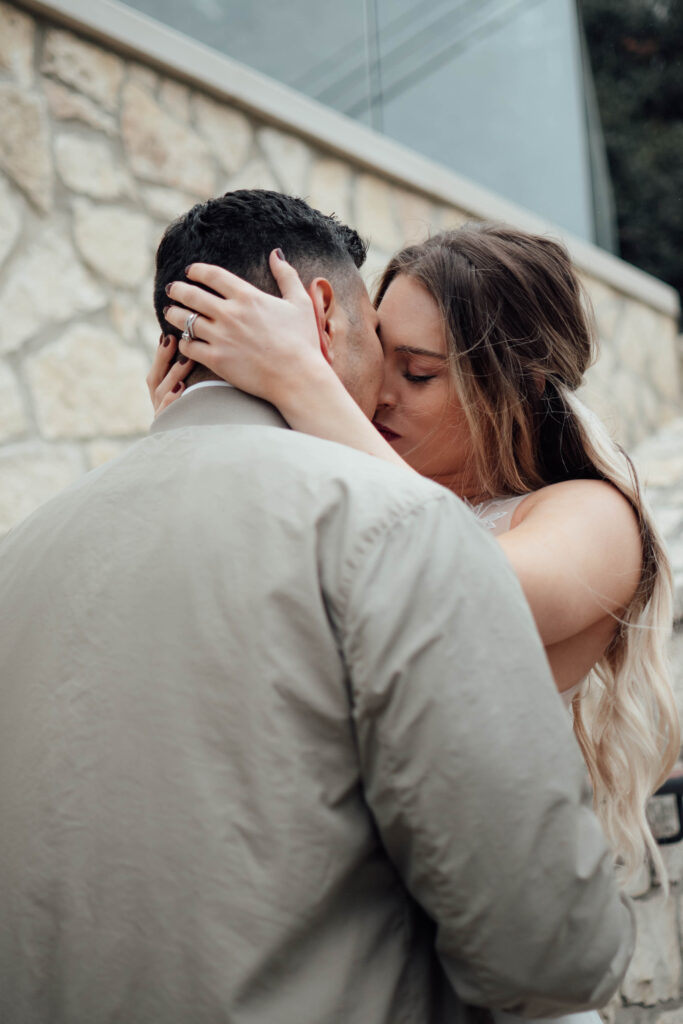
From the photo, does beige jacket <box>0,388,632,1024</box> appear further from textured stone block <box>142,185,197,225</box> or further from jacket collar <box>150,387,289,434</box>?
textured stone block <box>142,185,197,225</box>

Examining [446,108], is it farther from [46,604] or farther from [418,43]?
[46,604]

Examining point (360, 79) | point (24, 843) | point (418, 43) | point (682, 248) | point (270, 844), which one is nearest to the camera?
point (270, 844)

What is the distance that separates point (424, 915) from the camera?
112cm

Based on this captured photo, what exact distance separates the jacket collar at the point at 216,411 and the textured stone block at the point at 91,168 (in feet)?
8.63

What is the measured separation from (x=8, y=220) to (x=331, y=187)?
73.0 inches

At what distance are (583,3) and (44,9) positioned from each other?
1033cm

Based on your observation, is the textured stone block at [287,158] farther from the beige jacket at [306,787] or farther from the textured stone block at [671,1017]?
the beige jacket at [306,787]

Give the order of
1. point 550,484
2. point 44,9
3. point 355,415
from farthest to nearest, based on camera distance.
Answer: point 44,9 → point 550,484 → point 355,415

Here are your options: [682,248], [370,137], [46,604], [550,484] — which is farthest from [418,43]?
[682,248]

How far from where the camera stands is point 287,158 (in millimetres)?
4566

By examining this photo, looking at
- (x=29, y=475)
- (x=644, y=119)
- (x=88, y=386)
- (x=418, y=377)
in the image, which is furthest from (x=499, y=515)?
(x=644, y=119)

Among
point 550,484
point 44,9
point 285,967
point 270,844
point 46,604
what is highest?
point 44,9

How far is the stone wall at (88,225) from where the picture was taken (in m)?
3.39

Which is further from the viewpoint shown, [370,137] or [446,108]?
[446,108]
